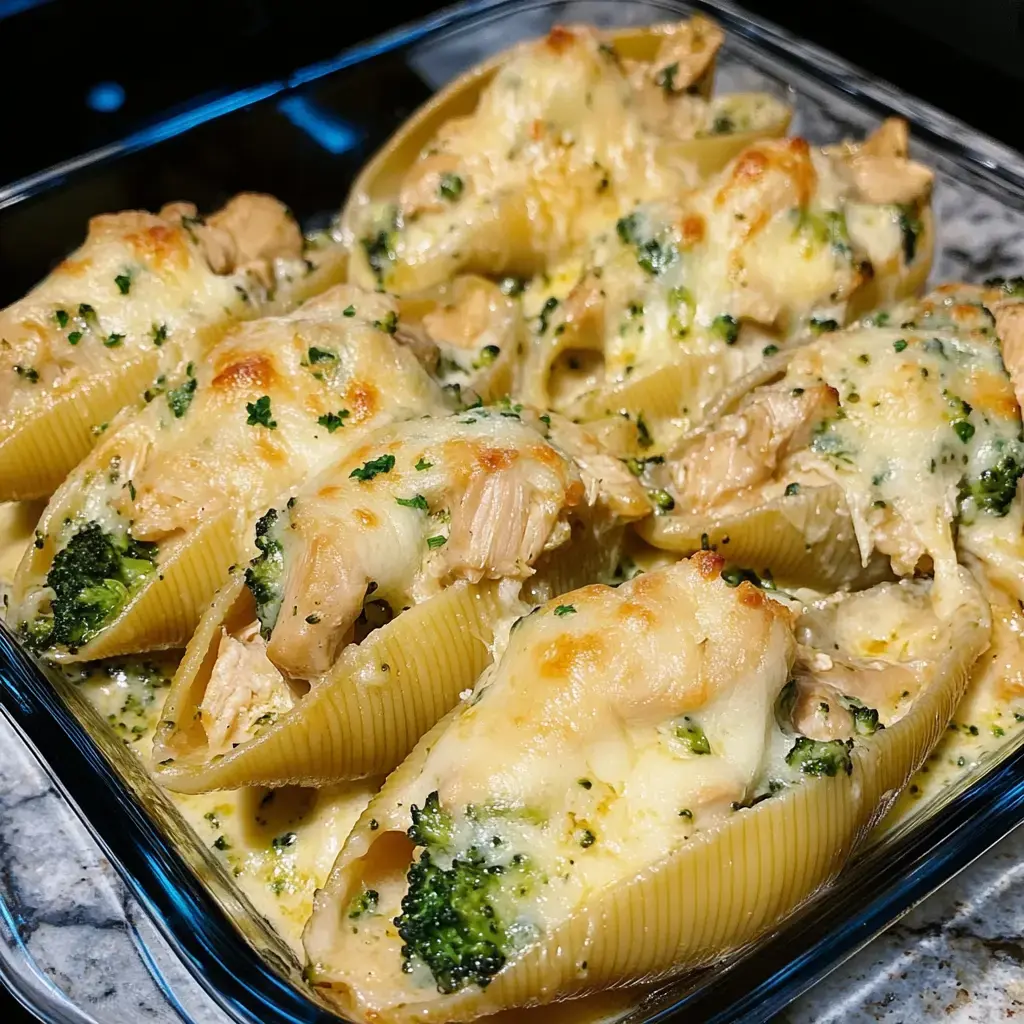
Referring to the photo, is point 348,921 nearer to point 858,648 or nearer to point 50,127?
point 858,648

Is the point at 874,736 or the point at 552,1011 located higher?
the point at 874,736

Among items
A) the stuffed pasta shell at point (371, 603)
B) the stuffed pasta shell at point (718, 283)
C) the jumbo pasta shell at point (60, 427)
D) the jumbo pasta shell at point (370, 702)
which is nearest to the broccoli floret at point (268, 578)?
the stuffed pasta shell at point (371, 603)

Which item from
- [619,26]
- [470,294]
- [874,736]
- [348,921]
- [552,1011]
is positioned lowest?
[552,1011]

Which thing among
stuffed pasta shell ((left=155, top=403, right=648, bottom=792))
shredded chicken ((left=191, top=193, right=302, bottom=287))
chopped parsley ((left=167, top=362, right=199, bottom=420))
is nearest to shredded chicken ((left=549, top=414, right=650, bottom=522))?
stuffed pasta shell ((left=155, top=403, right=648, bottom=792))

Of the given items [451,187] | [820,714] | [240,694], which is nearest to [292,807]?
[240,694]

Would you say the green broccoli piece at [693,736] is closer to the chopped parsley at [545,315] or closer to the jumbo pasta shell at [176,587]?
the jumbo pasta shell at [176,587]

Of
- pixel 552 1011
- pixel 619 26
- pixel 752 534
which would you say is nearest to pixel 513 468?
pixel 752 534
